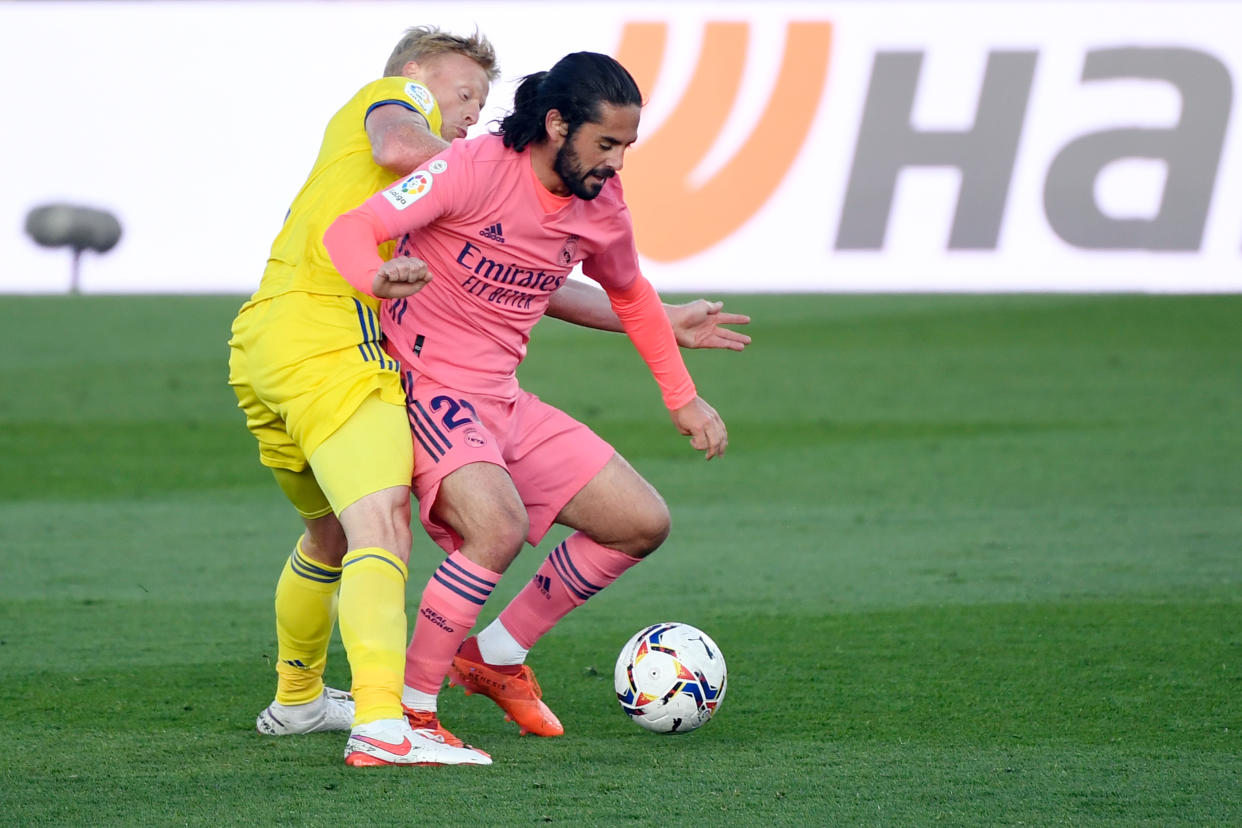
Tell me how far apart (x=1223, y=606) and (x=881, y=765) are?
103 inches

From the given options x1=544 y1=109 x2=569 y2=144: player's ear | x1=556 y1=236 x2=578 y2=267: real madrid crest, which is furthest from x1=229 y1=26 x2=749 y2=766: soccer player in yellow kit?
x1=556 y1=236 x2=578 y2=267: real madrid crest

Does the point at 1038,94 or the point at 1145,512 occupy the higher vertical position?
the point at 1038,94

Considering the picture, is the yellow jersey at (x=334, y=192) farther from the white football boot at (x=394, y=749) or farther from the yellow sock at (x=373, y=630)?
the white football boot at (x=394, y=749)

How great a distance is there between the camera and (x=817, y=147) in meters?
16.1

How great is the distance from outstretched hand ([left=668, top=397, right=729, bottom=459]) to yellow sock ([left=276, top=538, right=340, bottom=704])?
3.71ft

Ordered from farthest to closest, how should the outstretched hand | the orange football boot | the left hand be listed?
the left hand < the outstretched hand < the orange football boot

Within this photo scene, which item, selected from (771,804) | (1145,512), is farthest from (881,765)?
(1145,512)

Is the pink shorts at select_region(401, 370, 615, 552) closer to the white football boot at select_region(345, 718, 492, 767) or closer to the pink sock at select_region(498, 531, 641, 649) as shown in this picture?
the pink sock at select_region(498, 531, 641, 649)

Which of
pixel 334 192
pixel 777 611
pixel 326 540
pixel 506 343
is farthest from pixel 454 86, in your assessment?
pixel 777 611

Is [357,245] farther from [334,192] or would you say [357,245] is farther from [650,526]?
[650,526]

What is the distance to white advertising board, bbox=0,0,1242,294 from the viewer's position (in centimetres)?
1572

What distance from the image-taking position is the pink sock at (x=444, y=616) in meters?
3.98

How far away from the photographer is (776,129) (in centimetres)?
1609

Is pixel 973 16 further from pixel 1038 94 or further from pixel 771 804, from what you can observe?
pixel 771 804
